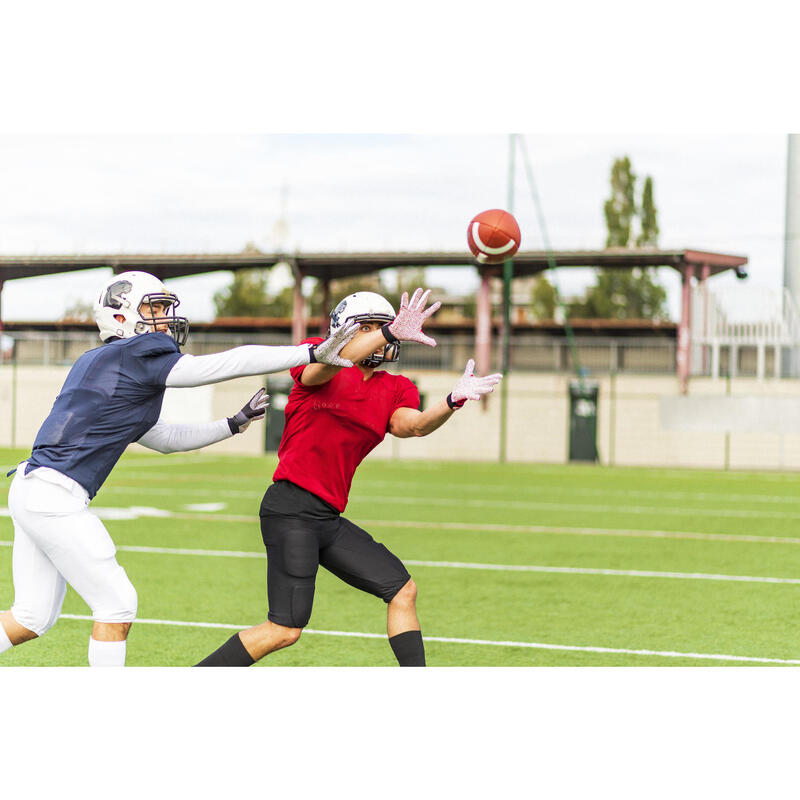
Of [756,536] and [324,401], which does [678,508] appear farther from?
[324,401]

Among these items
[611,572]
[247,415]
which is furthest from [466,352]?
[247,415]

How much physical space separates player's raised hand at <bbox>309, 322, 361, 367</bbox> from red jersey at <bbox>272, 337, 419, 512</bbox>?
17.0 inches

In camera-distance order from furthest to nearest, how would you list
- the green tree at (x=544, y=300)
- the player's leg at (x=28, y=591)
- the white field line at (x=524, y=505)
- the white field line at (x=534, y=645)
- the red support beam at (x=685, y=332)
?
the green tree at (x=544, y=300) → the red support beam at (x=685, y=332) → the white field line at (x=524, y=505) → the white field line at (x=534, y=645) → the player's leg at (x=28, y=591)

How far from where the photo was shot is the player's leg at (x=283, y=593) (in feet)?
16.1

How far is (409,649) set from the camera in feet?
16.6

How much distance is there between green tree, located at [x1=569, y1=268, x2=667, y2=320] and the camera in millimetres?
51250

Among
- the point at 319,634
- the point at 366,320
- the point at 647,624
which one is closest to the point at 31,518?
the point at 366,320

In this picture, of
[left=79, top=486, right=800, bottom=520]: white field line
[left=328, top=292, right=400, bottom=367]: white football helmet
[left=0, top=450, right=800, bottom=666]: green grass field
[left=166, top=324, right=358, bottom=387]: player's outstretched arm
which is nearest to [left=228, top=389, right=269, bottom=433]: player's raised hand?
[left=328, top=292, right=400, bottom=367]: white football helmet

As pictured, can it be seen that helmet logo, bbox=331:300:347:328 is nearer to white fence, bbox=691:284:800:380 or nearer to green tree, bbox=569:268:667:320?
white fence, bbox=691:284:800:380

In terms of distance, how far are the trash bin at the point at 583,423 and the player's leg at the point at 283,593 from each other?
991 inches

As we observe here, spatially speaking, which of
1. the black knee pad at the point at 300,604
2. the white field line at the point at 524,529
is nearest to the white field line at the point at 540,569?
the white field line at the point at 524,529

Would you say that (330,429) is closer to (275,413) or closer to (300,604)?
(300,604)

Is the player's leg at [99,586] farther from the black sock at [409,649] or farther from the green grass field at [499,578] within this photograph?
the green grass field at [499,578]

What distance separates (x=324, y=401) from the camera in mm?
5117
